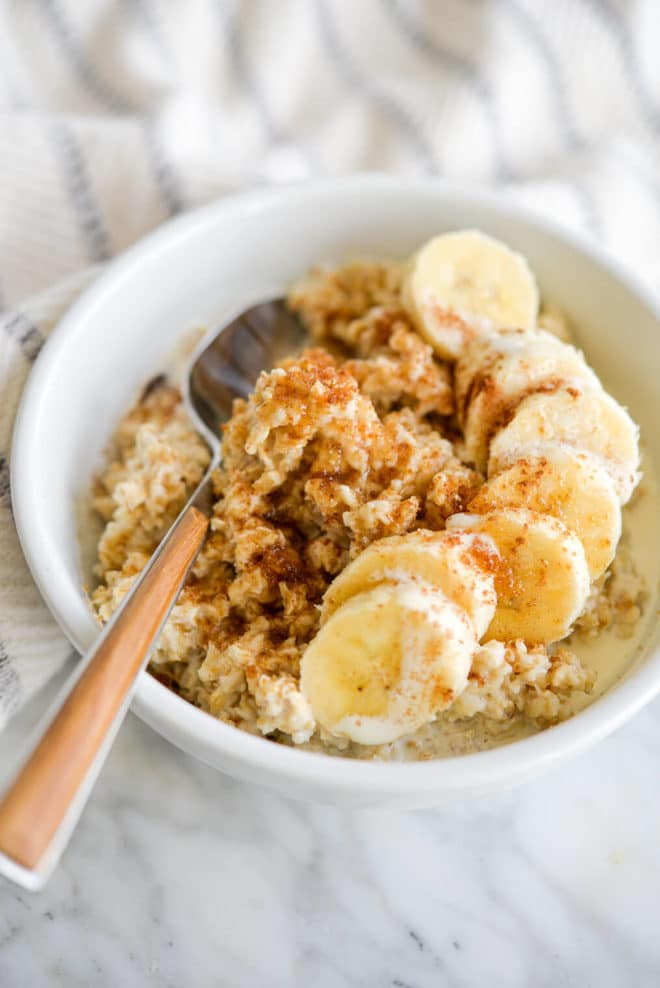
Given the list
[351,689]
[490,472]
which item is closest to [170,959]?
[351,689]

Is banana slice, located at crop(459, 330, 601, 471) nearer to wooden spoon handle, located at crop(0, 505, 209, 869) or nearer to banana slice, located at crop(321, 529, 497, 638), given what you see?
banana slice, located at crop(321, 529, 497, 638)

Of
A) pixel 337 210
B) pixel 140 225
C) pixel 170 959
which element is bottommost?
pixel 170 959

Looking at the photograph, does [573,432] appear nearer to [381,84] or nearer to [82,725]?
[82,725]

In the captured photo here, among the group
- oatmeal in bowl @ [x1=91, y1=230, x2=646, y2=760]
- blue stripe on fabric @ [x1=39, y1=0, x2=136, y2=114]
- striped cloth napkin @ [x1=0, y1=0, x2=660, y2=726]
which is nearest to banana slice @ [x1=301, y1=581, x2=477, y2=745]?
oatmeal in bowl @ [x1=91, y1=230, x2=646, y2=760]

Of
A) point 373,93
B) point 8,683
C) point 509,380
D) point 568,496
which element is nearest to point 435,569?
point 568,496

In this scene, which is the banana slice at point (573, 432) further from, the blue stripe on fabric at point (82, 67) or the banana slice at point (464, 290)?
the blue stripe on fabric at point (82, 67)

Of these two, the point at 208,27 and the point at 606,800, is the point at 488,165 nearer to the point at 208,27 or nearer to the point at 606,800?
the point at 208,27

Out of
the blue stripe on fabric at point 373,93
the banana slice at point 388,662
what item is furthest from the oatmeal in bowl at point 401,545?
the blue stripe on fabric at point 373,93
